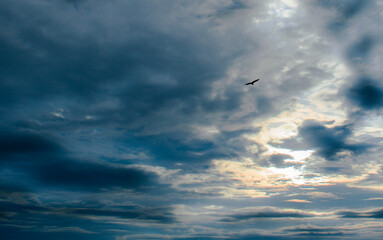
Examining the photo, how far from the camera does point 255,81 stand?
126562 mm

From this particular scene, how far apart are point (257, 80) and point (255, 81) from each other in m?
1.23

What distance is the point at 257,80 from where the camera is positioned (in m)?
126
